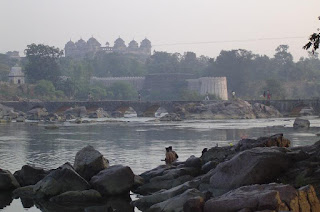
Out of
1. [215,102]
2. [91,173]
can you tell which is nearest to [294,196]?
[91,173]

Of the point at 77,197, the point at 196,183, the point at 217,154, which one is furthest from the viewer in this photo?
the point at 217,154

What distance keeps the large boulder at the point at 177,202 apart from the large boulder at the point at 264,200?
1.61 m

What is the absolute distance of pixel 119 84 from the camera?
169125mm

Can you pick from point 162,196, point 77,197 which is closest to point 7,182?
point 77,197

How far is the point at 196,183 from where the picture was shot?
2253cm

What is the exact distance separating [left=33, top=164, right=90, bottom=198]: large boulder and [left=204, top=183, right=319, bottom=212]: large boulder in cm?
839

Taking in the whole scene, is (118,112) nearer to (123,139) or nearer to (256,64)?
(123,139)

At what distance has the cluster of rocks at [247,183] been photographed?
658 inches

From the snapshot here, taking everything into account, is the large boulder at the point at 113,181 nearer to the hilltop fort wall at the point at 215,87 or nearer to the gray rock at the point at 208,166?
the gray rock at the point at 208,166

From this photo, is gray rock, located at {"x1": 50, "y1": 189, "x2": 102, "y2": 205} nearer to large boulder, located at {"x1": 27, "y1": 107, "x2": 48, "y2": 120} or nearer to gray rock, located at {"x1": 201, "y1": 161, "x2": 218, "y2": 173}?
gray rock, located at {"x1": 201, "y1": 161, "x2": 218, "y2": 173}

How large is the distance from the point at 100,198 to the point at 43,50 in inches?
5520

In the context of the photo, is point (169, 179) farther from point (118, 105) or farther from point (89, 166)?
point (118, 105)

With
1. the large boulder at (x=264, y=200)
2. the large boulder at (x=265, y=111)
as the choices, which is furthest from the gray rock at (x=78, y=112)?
the large boulder at (x=264, y=200)

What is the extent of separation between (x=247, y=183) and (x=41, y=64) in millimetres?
144687
